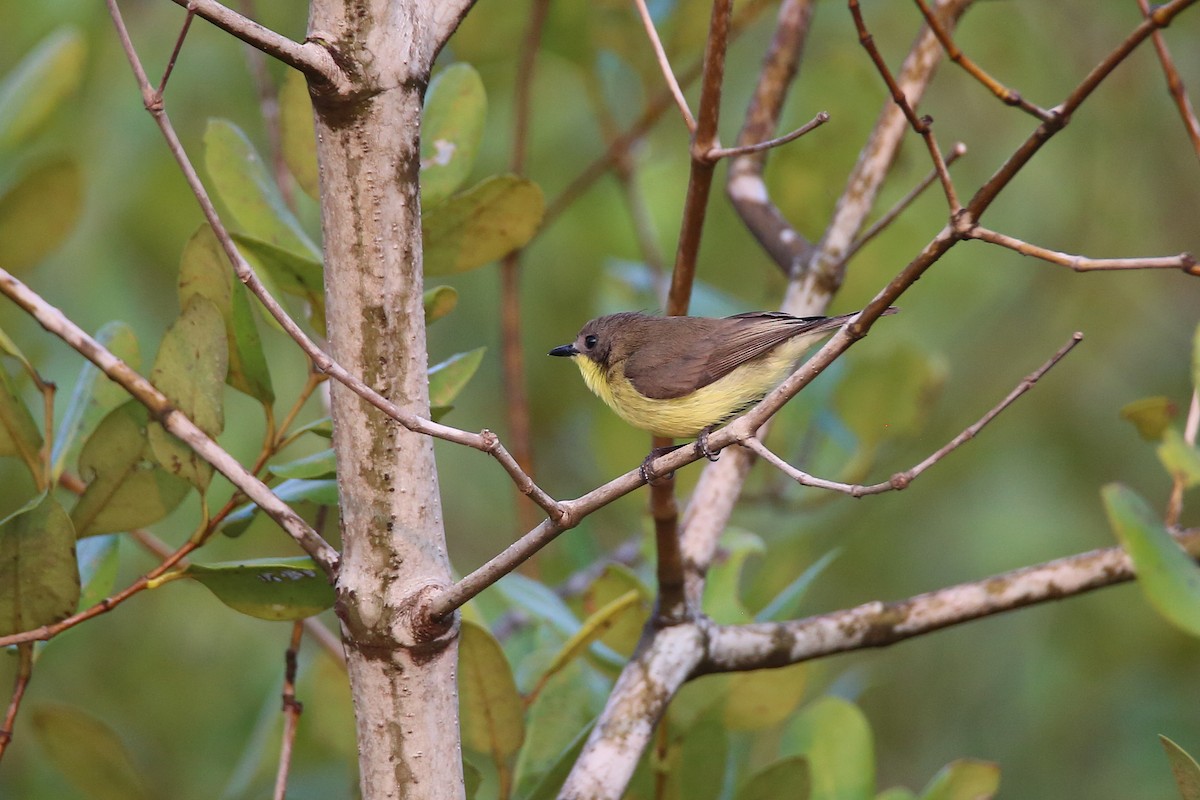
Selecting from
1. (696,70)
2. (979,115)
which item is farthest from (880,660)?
(696,70)

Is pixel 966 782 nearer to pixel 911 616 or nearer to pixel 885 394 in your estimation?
pixel 911 616

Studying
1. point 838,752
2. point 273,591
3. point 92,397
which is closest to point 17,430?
point 92,397

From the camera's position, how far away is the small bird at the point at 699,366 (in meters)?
2.99

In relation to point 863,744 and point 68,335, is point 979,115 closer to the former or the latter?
point 863,744

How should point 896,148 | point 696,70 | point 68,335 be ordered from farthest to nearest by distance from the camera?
point 696,70
point 896,148
point 68,335

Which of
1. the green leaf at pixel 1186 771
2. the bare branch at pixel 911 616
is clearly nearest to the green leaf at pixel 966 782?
the bare branch at pixel 911 616

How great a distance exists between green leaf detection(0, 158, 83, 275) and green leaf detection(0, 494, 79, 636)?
94cm

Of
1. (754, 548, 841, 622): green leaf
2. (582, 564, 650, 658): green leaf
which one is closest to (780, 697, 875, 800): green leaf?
(754, 548, 841, 622): green leaf

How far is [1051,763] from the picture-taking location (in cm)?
546

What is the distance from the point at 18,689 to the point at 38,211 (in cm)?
115

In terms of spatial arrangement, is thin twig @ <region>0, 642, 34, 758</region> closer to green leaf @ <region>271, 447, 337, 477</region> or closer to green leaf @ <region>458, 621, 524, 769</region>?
green leaf @ <region>271, 447, 337, 477</region>

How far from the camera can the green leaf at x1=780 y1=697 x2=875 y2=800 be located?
2.56 m

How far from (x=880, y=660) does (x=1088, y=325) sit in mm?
1809

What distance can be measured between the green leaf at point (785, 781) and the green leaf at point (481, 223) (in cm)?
106
